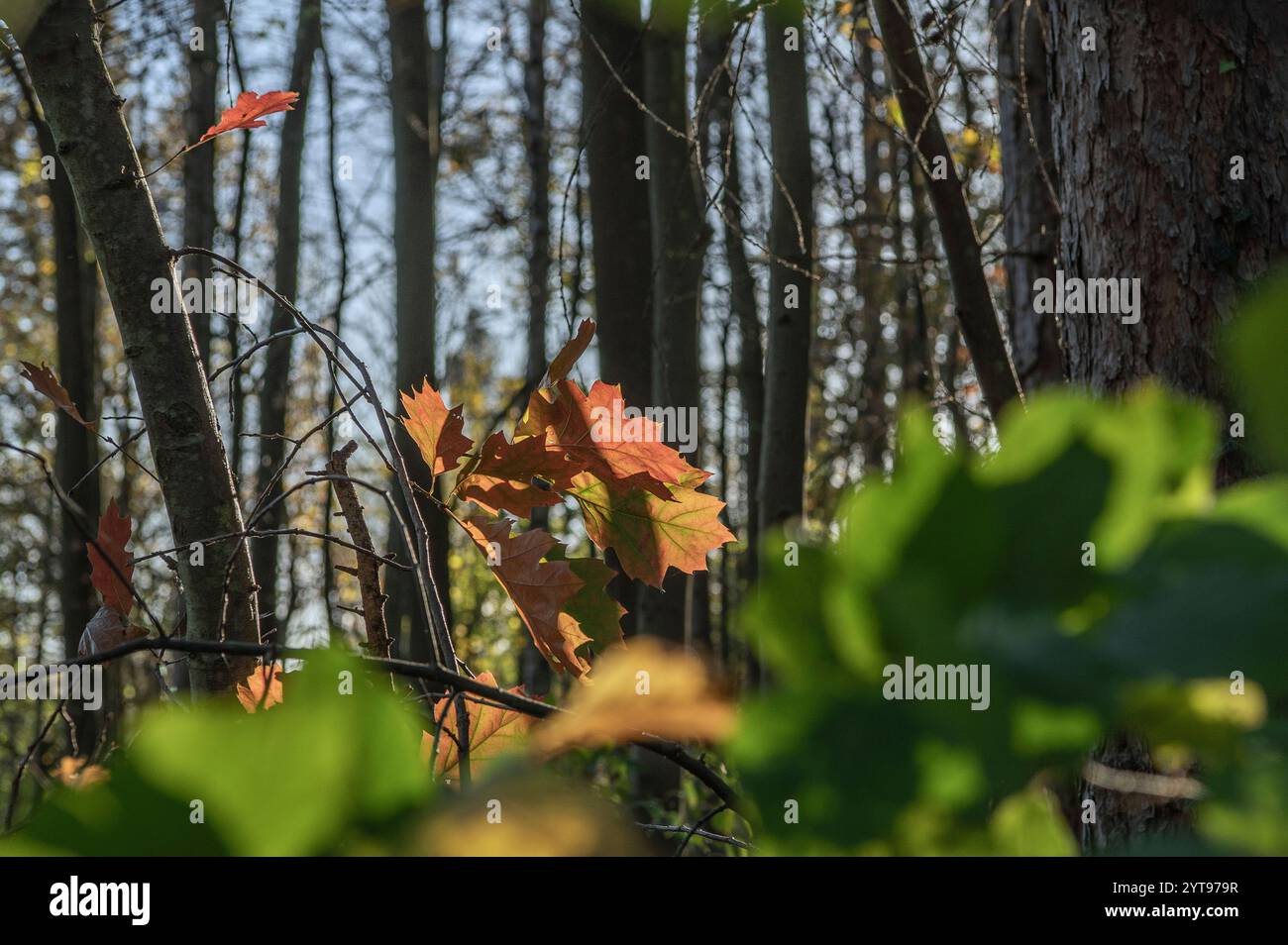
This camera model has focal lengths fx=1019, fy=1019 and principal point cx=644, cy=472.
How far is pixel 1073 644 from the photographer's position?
146mm

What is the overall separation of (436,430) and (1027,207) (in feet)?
8.42

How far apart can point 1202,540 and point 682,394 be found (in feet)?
11.2

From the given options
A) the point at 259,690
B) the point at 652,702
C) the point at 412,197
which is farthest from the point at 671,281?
the point at 652,702

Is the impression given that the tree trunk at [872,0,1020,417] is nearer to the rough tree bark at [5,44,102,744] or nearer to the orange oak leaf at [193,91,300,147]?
the orange oak leaf at [193,91,300,147]

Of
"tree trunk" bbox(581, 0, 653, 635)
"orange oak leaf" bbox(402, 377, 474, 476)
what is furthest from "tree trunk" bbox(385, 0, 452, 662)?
"orange oak leaf" bbox(402, 377, 474, 476)

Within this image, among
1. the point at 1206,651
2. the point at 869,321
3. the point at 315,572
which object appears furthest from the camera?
the point at 315,572

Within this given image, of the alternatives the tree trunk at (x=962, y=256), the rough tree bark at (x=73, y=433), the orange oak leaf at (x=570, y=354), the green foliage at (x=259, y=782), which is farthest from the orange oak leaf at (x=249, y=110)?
the rough tree bark at (x=73, y=433)

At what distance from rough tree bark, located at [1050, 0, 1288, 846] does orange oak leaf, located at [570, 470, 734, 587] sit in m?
0.71

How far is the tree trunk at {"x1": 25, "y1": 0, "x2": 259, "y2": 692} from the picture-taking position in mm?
875

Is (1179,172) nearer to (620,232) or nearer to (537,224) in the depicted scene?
(620,232)

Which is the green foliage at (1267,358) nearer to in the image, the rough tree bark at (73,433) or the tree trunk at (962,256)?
the tree trunk at (962,256)

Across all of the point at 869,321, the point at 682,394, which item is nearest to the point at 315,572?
the point at 869,321

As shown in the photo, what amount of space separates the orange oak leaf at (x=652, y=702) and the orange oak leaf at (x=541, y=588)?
0.63 m

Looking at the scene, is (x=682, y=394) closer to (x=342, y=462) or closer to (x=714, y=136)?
(x=342, y=462)
